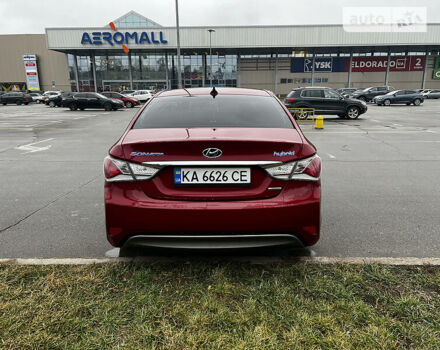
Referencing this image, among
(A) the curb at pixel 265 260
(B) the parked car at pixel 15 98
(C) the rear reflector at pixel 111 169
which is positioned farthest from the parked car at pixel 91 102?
(C) the rear reflector at pixel 111 169

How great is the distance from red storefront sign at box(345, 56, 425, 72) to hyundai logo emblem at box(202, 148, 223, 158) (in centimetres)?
5544

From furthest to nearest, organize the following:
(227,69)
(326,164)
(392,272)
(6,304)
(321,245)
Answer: (227,69) → (326,164) → (321,245) → (392,272) → (6,304)

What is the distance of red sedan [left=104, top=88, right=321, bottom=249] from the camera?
2.51m

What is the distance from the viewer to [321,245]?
3480 mm

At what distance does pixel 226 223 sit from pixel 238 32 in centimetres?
4853

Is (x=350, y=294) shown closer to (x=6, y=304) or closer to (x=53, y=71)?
(x=6, y=304)

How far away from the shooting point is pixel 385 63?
170 ft

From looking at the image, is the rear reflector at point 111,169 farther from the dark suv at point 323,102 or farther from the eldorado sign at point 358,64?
the eldorado sign at point 358,64

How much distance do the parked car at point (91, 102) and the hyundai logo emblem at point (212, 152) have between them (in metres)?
27.4

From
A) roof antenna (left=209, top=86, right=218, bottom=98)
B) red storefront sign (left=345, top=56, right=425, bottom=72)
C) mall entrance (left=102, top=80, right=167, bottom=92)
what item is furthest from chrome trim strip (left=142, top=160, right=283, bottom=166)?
red storefront sign (left=345, top=56, right=425, bottom=72)

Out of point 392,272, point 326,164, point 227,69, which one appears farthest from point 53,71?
point 392,272

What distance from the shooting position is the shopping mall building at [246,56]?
46.7m

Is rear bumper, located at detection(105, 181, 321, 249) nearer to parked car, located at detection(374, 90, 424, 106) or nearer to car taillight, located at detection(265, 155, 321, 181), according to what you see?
car taillight, located at detection(265, 155, 321, 181)

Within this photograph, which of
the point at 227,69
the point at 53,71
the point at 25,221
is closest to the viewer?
the point at 25,221
